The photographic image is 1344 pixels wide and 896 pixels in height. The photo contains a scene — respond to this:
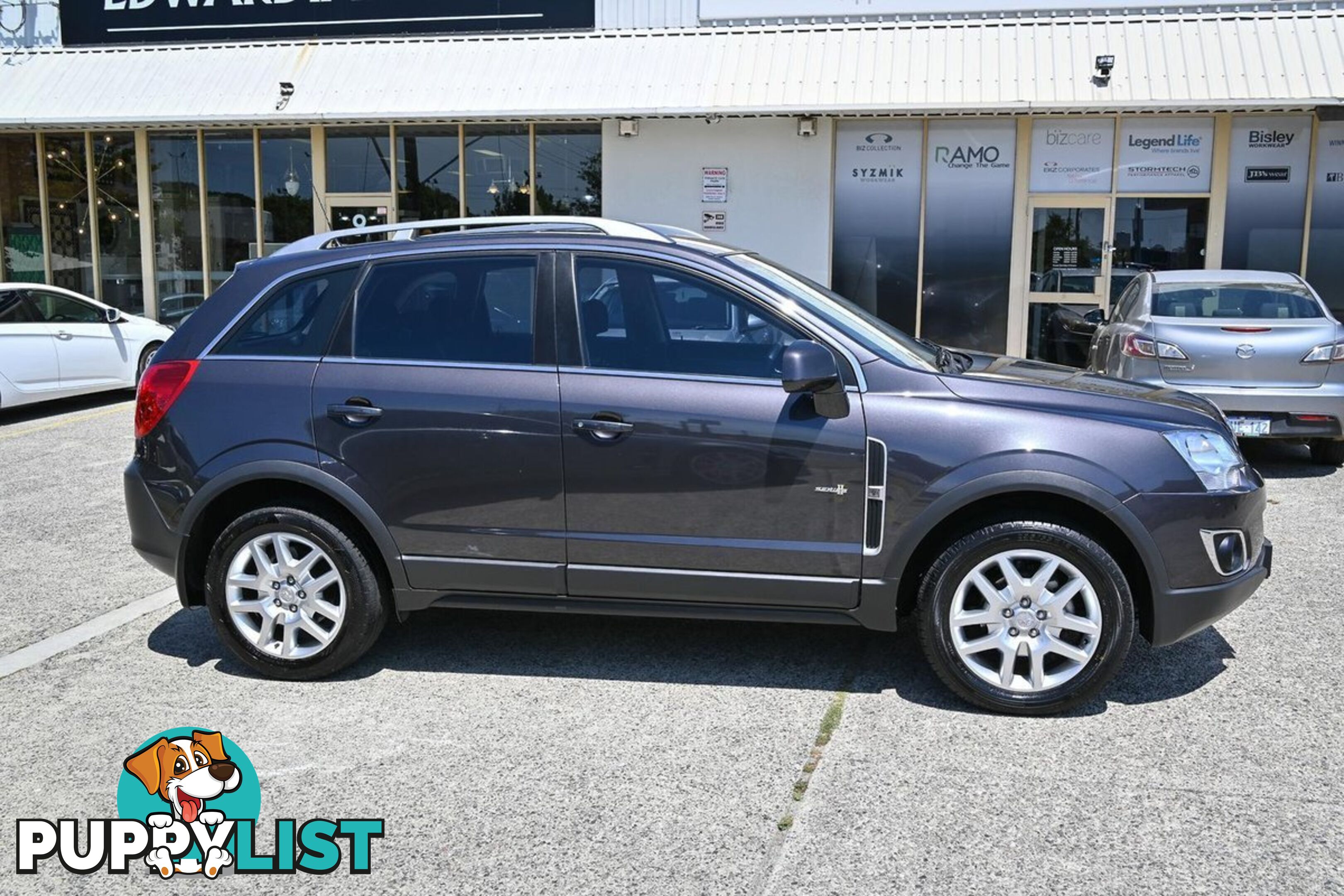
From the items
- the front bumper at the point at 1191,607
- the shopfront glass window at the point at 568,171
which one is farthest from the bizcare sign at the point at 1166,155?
the front bumper at the point at 1191,607

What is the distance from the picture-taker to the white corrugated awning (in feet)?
Answer: 43.6

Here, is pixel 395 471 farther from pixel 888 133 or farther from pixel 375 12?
pixel 375 12

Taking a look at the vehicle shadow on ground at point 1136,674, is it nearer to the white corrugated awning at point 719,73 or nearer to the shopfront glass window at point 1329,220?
the white corrugated awning at point 719,73

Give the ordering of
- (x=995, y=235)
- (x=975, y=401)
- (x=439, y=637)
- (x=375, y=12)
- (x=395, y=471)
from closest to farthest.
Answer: (x=975, y=401) → (x=395, y=471) → (x=439, y=637) → (x=995, y=235) → (x=375, y=12)

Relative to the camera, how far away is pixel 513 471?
15.0 ft

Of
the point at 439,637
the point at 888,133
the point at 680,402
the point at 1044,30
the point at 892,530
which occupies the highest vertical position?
the point at 1044,30

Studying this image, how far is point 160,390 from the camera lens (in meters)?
4.87

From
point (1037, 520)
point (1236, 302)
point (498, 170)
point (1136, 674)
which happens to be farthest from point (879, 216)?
point (1037, 520)

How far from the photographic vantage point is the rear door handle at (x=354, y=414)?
4.64m

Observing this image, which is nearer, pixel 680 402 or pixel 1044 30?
pixel 680 402

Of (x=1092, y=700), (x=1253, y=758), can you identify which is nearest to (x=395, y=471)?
→ (x=1092, y=700)

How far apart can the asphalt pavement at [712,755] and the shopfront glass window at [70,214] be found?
13.9 meters

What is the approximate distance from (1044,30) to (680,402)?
11.5 m

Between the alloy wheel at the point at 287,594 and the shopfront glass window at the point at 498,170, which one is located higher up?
the shopfront glass window at the point at 498,170
